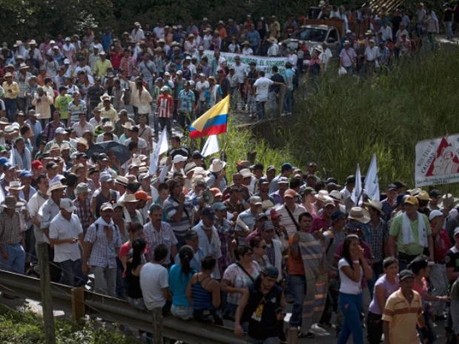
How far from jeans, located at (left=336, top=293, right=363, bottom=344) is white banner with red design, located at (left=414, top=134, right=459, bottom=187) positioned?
12.3ft

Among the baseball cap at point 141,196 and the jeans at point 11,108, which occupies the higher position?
the baseball cap at point 141,196

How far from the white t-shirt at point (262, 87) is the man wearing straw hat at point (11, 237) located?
13438 mm

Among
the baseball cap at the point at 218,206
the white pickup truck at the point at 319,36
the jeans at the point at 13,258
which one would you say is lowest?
the jeans at the point at 13,258

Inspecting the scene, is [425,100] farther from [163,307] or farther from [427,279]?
[163,307]

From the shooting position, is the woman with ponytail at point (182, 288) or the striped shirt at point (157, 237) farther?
the striped shirt at point (157, 237)

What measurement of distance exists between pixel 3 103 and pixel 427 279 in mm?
12956

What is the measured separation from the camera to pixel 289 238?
51.0 ft

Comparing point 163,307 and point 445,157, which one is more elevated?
point 445,157

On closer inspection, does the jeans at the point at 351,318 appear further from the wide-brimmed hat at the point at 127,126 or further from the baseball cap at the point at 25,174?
the wide-brimmed hat at the point at 127,126

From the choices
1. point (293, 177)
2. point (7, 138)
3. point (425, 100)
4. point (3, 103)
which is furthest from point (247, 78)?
point (293, 177)

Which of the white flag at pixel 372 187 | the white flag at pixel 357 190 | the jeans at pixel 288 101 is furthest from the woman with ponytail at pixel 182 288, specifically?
the jeans at pixel 288 101

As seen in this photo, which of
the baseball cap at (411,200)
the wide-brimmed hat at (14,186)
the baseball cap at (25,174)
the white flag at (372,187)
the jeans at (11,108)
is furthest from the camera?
the jeans at (11,108)

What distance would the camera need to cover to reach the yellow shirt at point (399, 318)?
13031 mm

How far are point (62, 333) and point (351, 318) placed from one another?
3240 millimetres
